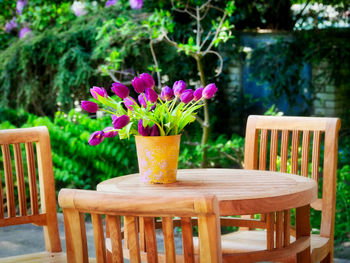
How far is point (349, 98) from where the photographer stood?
5754 millimetres

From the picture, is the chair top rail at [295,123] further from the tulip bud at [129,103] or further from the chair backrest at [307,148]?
the tulip bud at [129,103]

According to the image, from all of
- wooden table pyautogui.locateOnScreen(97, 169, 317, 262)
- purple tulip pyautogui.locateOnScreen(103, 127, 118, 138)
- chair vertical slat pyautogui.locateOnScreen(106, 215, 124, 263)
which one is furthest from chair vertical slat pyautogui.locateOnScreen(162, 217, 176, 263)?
purple tulip pyautogui.locateOnScreen(103, 127, 118, 138)

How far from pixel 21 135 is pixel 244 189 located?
98 cm

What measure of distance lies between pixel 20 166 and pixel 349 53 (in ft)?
13.0

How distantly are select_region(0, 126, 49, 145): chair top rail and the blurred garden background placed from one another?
2344 mm

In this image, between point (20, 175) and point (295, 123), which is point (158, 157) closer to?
point (20, 175)

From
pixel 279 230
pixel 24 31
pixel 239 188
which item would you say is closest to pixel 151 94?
pixel 239 188

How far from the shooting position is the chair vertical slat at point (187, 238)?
1.16 m

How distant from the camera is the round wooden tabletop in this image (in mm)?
1687

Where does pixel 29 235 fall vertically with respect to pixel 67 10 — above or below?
below

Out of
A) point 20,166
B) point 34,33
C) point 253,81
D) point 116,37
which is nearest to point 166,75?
point 116,37

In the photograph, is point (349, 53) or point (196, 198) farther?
point (349, 53)

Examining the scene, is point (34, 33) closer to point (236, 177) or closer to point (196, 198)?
point (236, 177)

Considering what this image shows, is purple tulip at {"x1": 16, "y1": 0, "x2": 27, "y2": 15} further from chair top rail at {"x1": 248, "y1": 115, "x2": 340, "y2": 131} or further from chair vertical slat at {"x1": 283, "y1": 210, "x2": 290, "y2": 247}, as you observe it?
chair vertical slat at {"x1": 283, "y1": 210, "x2": 290, "y2": 247}
